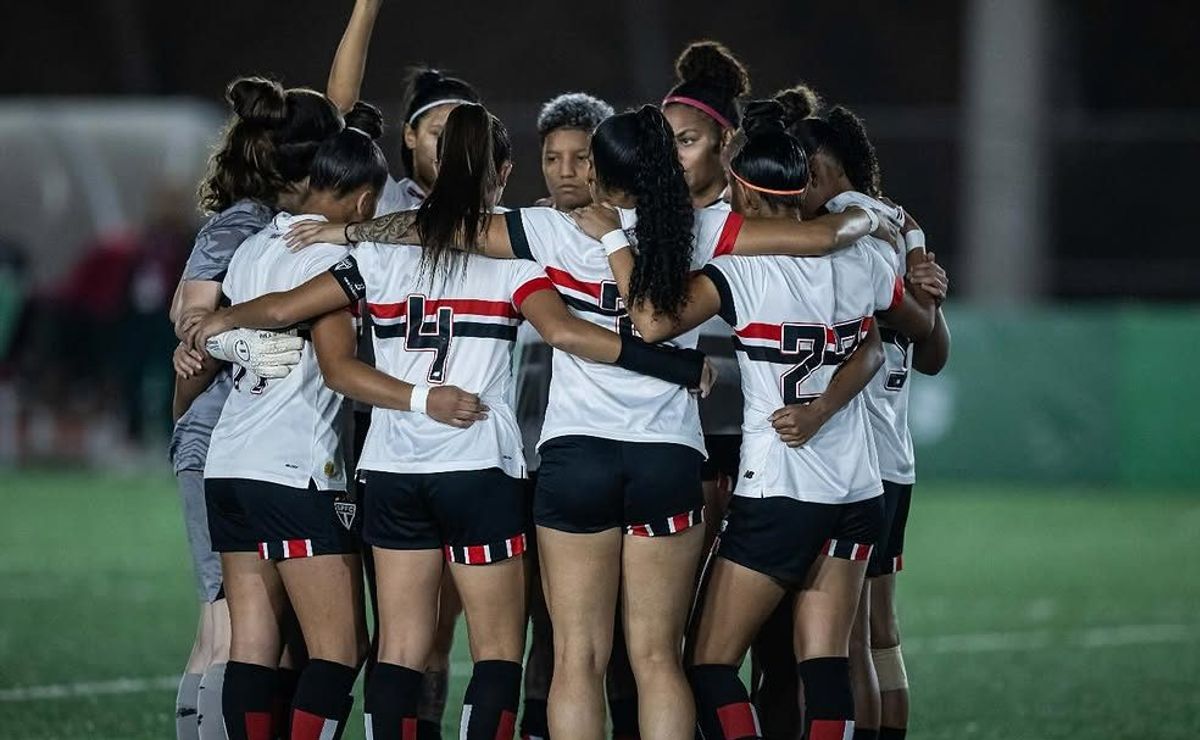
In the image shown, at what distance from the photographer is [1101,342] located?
15.4 metres

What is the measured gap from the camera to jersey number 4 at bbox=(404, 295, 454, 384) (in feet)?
16.5

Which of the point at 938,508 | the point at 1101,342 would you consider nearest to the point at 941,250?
the point at 1101,342

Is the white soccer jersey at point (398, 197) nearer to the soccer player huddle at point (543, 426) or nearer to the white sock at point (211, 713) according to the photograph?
the soccer player huddle at point (543, 426)

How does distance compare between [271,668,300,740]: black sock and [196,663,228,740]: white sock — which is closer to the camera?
[196,663,228,740]: white sock

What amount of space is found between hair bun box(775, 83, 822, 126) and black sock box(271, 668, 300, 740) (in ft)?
7.56

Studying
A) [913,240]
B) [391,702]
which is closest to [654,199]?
[913,240]

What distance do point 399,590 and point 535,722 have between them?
967mm

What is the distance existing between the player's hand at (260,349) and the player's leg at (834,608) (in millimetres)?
1593

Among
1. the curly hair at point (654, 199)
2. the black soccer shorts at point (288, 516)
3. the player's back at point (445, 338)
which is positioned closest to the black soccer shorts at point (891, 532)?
the curly hair at point (654, 199)

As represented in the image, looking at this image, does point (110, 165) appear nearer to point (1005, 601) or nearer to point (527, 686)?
point (1005, 601)

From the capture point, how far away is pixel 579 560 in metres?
4.99

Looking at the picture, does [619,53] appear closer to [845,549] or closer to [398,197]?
[398,197]

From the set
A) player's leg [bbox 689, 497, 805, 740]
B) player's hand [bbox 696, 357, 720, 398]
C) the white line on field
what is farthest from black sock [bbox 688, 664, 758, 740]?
the white line on field

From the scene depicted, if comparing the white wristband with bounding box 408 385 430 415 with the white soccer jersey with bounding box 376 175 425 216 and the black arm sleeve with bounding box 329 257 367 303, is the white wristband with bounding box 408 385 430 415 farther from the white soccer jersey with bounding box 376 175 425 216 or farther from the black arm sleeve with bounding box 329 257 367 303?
the white soccer jersey with bounding box 376 175 425 216
